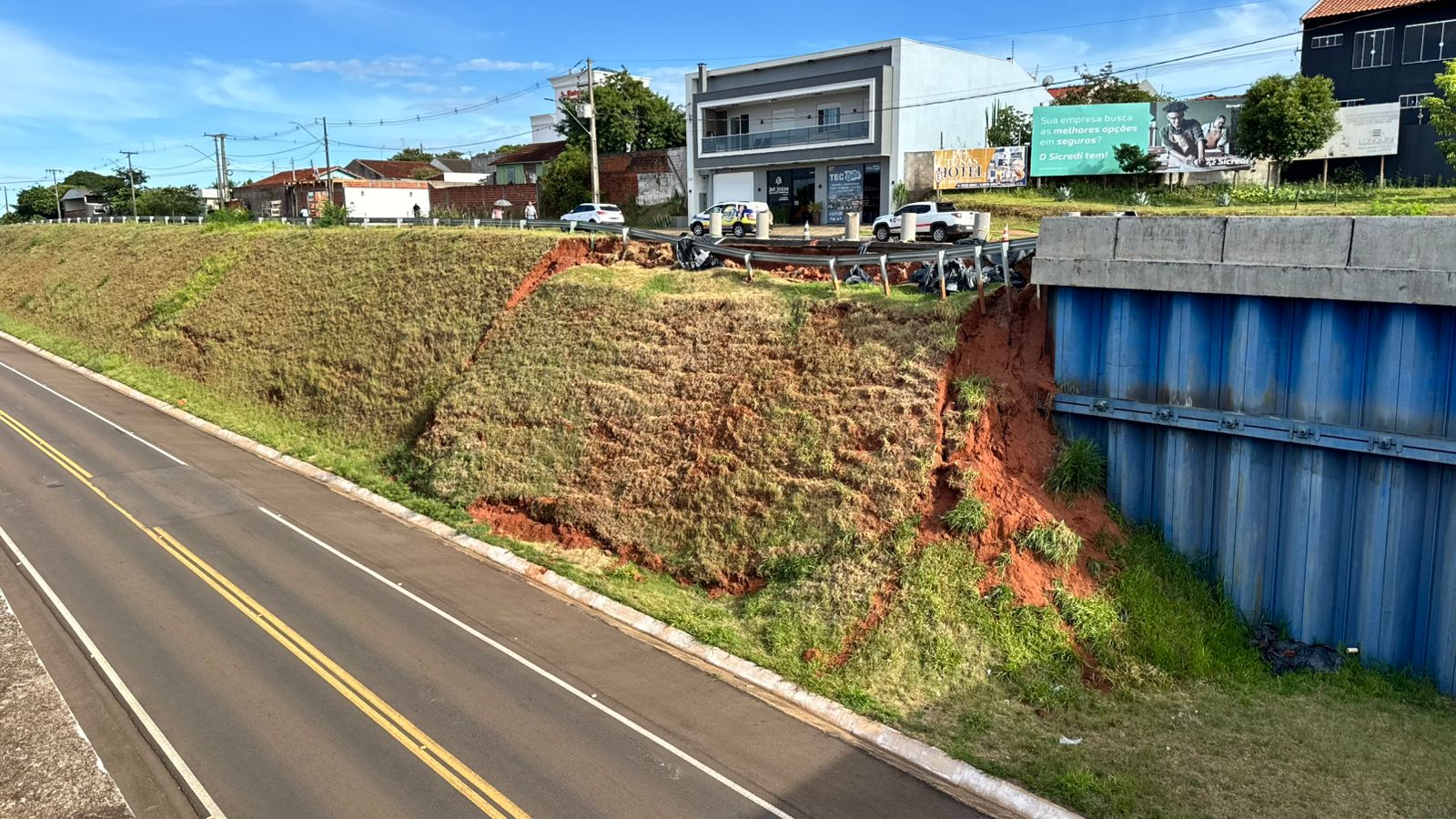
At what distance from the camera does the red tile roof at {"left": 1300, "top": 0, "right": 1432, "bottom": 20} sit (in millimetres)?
40281

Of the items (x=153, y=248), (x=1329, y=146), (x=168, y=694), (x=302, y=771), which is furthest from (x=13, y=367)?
(x=1329, y=146)

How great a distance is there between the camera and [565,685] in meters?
12.6

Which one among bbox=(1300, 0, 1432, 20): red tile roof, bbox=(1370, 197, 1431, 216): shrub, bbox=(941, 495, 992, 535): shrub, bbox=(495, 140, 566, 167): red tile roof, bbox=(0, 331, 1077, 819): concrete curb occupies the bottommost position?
bbox=(0, 331, 1077, 819): concrete curb

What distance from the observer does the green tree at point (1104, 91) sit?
169 ft

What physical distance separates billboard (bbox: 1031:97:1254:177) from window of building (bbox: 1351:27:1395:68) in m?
6.58

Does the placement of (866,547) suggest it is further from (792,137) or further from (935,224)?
(792,137)

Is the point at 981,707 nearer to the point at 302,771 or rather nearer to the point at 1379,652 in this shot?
the point at 1379,652

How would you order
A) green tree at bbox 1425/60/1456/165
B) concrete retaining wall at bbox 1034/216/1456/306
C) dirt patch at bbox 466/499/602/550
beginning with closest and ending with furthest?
concrete retaining wall at bbox 1034/216/1456/306 < dirt patch at bbox 466/499/602/550 < green tree at bbox 1425/60/1456/165

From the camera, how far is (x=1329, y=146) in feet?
131

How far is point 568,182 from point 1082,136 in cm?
3045

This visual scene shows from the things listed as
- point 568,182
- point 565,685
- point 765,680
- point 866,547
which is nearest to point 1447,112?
point 866,547

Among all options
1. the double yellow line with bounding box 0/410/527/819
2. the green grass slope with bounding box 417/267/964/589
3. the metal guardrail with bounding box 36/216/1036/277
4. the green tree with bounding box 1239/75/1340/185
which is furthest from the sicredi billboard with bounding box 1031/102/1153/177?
the double yellow line with bounding box 0/410/527/819

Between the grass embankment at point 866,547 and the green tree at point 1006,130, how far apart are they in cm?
3222

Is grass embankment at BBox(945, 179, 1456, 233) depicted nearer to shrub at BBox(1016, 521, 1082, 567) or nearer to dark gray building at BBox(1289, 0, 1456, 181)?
dark gray building at BBox(1289, 0, 1456, 181)
